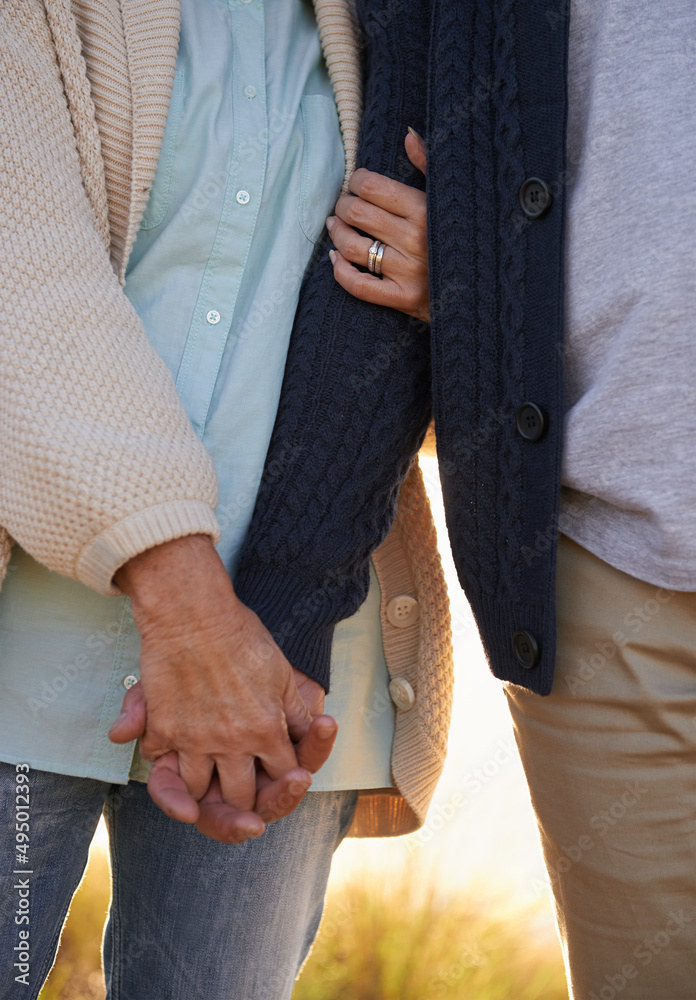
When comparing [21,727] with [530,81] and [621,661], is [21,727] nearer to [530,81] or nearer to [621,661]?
[621,661]

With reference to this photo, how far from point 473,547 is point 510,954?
78.4 inches

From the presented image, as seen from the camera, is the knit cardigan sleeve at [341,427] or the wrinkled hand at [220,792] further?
the knit cardigan sleeve at [341,427]

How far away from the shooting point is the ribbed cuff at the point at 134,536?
846 millimetres

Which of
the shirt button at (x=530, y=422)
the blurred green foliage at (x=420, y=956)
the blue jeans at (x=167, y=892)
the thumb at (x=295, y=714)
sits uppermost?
the shirt button at (x=530, y=422)

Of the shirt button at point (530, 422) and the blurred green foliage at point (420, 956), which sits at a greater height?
the shirt button at point (530, 422)

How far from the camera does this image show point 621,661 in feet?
3.10

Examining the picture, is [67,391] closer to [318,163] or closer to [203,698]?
[203,698]

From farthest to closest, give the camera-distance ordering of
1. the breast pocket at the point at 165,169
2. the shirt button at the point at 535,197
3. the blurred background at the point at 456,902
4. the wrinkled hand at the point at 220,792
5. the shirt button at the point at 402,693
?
the blurred background at the point at 456,902
the shirt button at the point at 402,693
the breast pocket at the point at 165,169
the shirt button at the point at 535,197
the wrinkled hand at the point at 220,792

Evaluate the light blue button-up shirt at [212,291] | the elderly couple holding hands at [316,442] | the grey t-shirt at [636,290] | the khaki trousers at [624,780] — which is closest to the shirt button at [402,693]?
the elderly couple holding hands at [316,442]

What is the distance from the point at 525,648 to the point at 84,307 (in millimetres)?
656

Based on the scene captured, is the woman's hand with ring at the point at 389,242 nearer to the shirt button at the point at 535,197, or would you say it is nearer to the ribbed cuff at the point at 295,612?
the shirt button at the point at 535,197

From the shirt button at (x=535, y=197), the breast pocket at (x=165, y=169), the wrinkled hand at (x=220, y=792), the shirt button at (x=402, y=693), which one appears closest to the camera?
the wrinkled hand at (x=220, y=792)

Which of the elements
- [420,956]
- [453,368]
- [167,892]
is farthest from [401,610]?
[420,956]

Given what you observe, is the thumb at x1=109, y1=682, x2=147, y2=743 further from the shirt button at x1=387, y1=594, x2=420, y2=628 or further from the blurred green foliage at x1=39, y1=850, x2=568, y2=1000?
the blurred green foliage at x1=39, y1=850, x2=568, y2=1000
